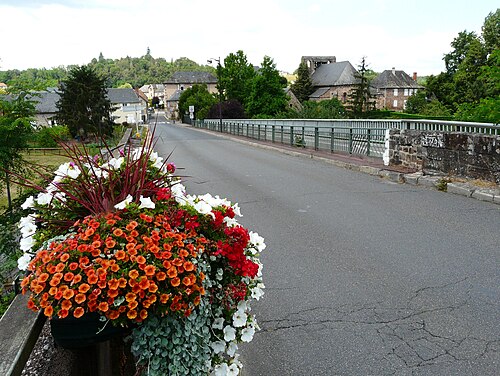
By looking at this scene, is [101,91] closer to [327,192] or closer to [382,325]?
[327,192]

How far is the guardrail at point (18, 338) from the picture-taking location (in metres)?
2.38

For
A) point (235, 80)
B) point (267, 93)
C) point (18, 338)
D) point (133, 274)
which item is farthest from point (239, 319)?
point (235, 80)

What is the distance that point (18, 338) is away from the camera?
103 inches

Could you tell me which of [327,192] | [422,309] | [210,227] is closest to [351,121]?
[327,192]

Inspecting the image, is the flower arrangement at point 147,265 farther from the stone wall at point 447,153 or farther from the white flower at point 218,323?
the stone wall at point 447,153

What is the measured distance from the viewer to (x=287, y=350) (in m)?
3.84

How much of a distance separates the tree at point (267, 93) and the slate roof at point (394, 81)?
174 feet

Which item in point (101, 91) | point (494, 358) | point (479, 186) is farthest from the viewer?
point (101, 91)

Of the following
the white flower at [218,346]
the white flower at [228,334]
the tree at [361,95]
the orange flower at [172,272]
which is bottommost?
the white flower at [218,346]

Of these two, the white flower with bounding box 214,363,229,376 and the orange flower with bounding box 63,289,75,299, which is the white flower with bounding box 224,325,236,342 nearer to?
the white flower with bounding box 214,363,229,376

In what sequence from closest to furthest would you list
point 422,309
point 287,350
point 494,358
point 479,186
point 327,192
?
1. point 494,358
2. point 287,350
3. point 422,309
4. point 479,186
5. point 327,192

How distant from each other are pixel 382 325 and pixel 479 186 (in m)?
6.86

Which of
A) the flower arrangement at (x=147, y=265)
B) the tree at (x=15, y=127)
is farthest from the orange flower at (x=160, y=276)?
the tree at (x=15, y=127)

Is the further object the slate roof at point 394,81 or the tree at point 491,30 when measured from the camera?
the slate roof at point 394,81
